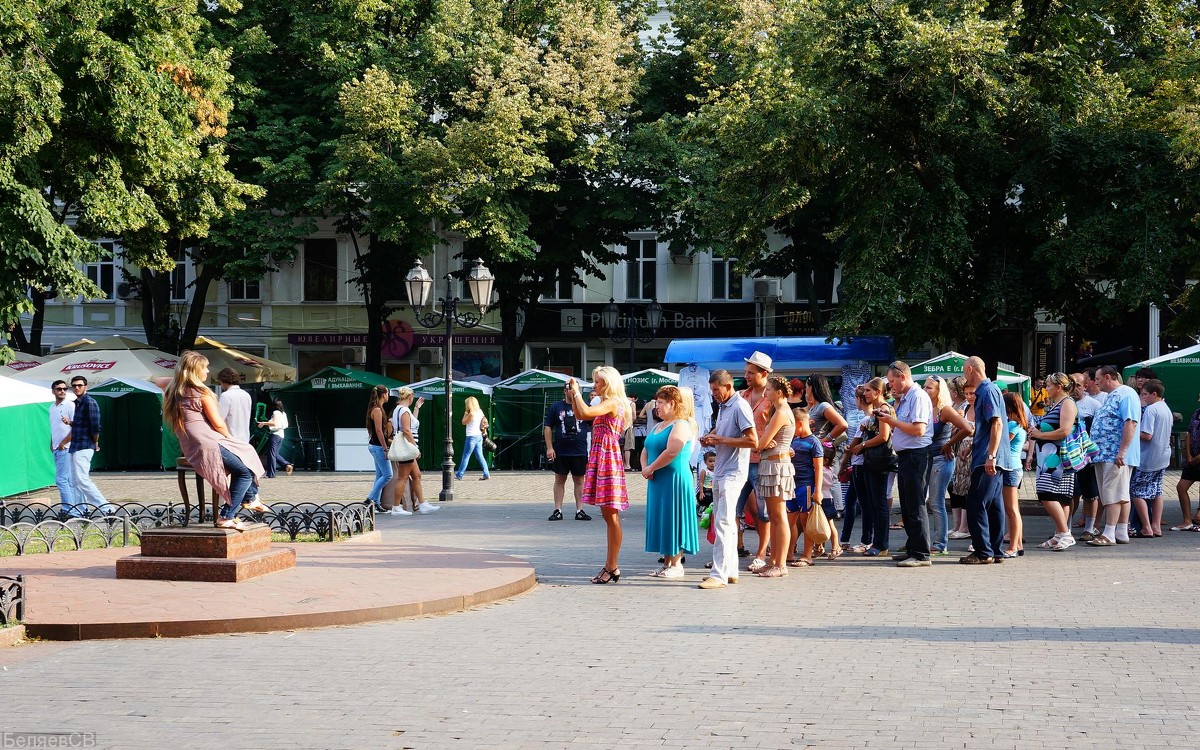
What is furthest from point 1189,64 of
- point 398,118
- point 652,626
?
point 398,118

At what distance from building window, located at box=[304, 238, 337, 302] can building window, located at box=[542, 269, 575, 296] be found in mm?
7270

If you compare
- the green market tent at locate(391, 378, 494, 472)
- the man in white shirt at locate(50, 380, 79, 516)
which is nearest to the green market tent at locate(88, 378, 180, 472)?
the green market tent at locate(391, 378, 494, 472)

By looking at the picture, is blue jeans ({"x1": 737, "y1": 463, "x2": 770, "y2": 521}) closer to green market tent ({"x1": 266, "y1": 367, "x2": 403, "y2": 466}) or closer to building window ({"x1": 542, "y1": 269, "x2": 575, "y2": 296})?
green market tent ({"x1": 266, "y1": 367, "x2": 403, "y2": 466})

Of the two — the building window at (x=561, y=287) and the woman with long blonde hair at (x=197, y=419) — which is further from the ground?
the building window at (x=561, y=287)

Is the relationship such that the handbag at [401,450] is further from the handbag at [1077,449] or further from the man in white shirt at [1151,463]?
the man in white shirt at [1151,463]

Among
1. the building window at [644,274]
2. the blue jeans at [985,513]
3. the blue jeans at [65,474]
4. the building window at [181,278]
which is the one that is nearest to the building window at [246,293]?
the building window at [181,278]

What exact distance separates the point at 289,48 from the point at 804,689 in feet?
96.7

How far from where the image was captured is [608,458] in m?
10.6

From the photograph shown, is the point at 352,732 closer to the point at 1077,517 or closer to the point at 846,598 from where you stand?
the point at 846,598

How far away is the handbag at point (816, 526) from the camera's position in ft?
38.1

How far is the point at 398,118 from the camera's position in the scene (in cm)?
3098

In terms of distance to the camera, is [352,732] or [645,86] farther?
[645,86]

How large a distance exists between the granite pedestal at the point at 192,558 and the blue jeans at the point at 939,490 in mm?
6308

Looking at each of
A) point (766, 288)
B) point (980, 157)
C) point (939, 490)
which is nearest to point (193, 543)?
point (939, 490)
